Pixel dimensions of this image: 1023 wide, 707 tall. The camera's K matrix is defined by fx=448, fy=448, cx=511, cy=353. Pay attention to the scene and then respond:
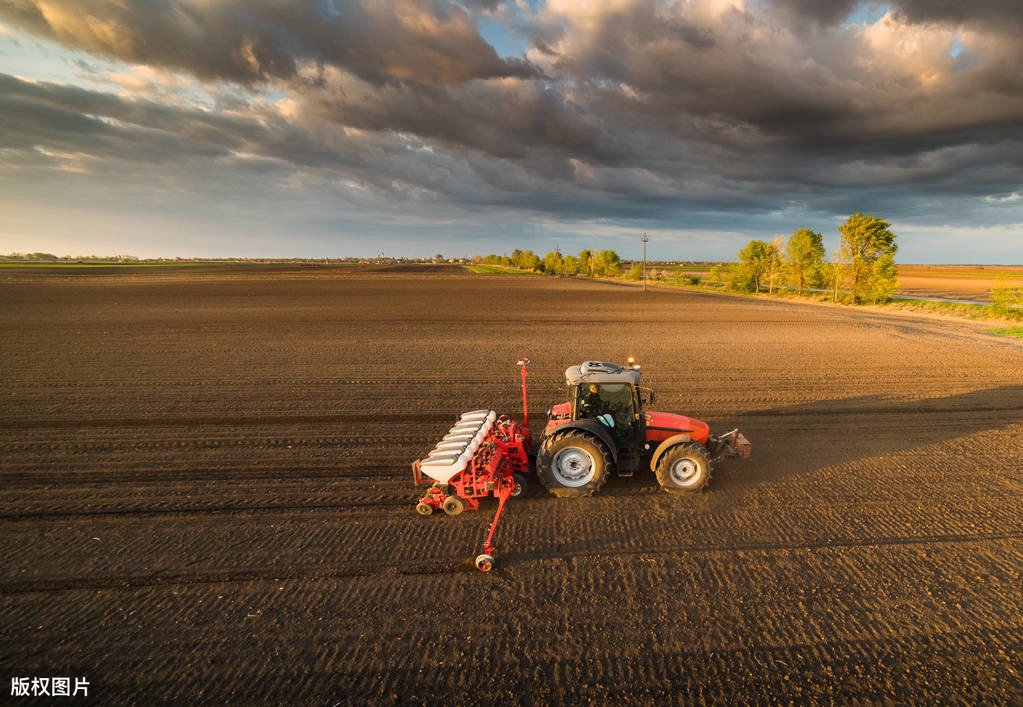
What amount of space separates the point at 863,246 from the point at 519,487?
51.8m

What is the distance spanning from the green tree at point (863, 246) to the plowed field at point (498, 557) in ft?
121

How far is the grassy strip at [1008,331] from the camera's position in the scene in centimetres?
2548

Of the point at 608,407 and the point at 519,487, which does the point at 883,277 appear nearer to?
the point at 608,407

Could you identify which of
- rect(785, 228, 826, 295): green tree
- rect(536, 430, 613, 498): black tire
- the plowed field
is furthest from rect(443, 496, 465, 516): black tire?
rect(785, 228, 826, 295): green tree

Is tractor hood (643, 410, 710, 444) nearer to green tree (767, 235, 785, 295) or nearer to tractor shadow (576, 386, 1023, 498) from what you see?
tractor shadow (576, 386, 1023, 498)

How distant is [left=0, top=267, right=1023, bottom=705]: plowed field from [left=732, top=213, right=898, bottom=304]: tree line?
3666 cm

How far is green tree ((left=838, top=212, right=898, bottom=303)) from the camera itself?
1706 inches

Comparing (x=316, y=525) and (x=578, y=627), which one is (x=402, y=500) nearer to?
(x=316, y=525)

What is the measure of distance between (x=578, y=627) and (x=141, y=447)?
10145mm

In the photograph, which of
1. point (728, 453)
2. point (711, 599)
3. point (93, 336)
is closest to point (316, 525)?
point (711, 599)

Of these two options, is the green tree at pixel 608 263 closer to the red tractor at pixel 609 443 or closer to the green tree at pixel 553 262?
the green tree at pixel 553 262

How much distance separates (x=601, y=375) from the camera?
7.86 m

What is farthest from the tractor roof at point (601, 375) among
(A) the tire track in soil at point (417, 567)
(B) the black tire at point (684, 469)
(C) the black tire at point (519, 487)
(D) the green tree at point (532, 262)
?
(D) the green tree at point (532, 262)

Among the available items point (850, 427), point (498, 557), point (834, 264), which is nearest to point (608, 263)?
point (834, 264)
